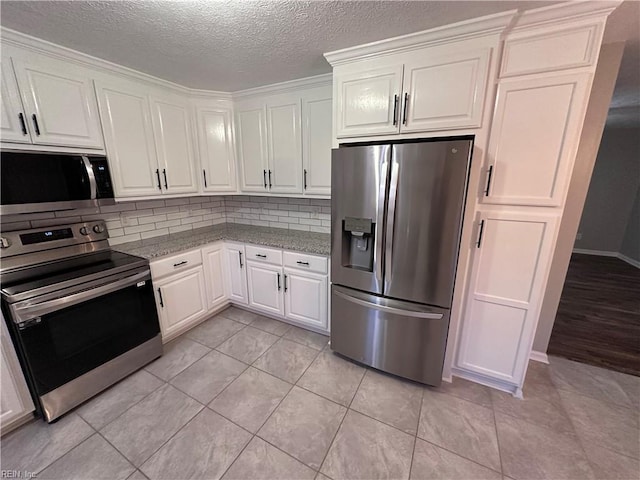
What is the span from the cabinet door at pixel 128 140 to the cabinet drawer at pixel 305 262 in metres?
1.34

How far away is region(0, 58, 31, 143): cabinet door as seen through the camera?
5.03 feet

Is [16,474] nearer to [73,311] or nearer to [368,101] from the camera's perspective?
[73,311]

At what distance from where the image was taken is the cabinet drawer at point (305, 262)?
2324mm

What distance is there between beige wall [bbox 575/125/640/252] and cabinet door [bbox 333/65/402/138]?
5.47m

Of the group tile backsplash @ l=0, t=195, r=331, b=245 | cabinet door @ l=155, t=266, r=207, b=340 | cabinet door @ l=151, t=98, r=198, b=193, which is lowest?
cabinet door @ l=155, t=266, r=207, b=340

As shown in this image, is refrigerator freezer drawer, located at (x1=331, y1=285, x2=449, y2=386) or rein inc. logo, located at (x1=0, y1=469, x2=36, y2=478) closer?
rein inc. logo, located at (x1=0, y1=469, x2=36, y2=478)

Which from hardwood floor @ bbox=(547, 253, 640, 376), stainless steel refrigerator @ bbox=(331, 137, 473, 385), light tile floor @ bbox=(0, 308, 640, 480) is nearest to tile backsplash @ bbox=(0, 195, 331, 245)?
stainless steel refrigerator @ bbox=(331, 137, 473, 385)

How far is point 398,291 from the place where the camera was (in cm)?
180

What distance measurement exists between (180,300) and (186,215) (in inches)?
39.7

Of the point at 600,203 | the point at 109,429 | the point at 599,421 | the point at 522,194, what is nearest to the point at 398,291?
the point at 522,194

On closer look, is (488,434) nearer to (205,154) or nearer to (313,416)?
(313,416)

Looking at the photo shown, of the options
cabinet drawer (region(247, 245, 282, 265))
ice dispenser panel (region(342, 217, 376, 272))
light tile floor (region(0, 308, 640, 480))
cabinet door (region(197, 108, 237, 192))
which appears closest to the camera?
light tile floor (region(0, 308, 640, 480))

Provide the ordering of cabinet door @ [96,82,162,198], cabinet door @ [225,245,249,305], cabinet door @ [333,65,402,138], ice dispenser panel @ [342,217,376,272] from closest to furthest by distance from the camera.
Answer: cabinet door @ [333,65,402,138] < ice dispenser panel @ [342,217,376,272] < cabinet door @ [96,82,162,198] < cabinet door @ [225,245,249,305]

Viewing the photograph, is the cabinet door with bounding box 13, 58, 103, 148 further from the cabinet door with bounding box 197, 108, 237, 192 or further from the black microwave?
the cabinet door with bounding box 197, 108, 237, 192
